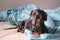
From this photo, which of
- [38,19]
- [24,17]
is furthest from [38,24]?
[24,17]

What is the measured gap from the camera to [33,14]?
3.83 ft

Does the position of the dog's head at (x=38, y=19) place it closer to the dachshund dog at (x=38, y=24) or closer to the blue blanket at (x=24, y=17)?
the dachshund dog at (x=38, y=24)

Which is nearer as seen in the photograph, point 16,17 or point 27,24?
point 27,24

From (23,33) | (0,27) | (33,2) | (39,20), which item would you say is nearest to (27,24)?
(23,33)

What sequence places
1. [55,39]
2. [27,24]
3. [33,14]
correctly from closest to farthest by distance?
[55,39] < [33,14] < [27,24]

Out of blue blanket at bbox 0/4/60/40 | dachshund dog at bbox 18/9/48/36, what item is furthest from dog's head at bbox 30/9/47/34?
blue blanket at bbox 0/4/60/40

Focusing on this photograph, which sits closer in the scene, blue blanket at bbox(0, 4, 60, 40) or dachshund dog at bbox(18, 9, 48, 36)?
dachshund dog at bbox(18, 9, 48, 36)

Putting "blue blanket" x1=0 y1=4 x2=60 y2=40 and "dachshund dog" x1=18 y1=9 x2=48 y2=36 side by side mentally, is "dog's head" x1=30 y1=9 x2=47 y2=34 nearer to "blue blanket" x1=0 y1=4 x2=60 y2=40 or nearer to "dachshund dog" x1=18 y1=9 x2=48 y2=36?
"dachshund dog" x1=18 y1=9 x2=48 y2=36

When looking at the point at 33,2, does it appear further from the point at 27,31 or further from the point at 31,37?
the point at 31,37

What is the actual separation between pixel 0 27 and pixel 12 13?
30 centimetres

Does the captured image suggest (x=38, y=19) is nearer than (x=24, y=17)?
Yes

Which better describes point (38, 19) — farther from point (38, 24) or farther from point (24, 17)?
point (24, 17)

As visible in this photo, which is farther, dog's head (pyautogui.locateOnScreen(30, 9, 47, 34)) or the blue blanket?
the blue blanket

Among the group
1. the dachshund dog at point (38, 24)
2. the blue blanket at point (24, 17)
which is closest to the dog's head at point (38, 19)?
the dachshund dog at point (38, 24)
